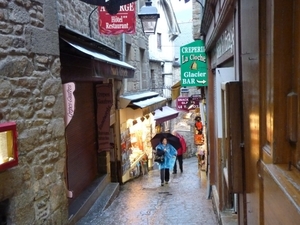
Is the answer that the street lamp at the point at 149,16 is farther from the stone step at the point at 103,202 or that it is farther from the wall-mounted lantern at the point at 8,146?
the wall-mounted lantern at the point at 8,146

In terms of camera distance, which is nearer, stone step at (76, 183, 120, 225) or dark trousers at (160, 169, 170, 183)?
stone step at (76, 183, 120, 225)

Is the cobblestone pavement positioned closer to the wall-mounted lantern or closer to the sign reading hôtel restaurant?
the sign reading hôtel restaurant

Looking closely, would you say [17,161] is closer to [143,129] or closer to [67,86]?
[67,86]

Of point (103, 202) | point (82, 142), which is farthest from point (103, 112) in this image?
point (103, 202)

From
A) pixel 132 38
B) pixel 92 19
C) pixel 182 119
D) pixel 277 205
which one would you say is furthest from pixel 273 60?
pixel 182 119

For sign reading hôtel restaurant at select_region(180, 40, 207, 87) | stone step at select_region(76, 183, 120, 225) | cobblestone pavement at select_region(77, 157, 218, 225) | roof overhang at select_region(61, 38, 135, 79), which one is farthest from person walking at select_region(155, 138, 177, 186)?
roof overhang at select_region(61, 38, 135, 79)

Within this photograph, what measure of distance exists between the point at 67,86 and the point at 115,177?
6409mm

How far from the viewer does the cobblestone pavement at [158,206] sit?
24.1 ft

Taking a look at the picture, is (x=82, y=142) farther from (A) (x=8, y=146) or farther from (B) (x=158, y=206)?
(A) (x=8, y=146)

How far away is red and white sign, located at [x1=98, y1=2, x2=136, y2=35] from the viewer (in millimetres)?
8758

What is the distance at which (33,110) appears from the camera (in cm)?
460

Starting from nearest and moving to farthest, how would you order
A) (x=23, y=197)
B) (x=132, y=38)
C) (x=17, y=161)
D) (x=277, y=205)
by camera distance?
(x=277, y=205)
(x=17, y=161)
(x=23, y=197)
(x=132, y=38)

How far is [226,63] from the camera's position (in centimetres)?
641

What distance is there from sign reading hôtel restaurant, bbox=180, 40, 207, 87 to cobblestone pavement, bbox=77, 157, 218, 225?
2960 mm
